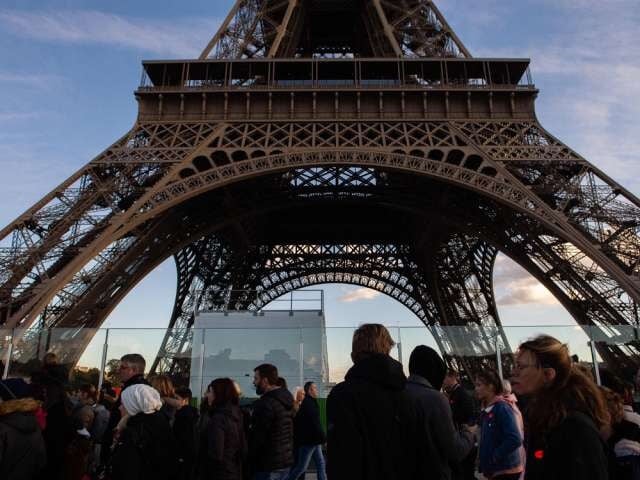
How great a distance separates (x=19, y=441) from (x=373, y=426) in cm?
247

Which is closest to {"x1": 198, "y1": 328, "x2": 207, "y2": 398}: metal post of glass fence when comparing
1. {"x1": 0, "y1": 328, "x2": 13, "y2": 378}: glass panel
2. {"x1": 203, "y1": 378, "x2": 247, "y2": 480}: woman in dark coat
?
{"x1": 0, "y1": 328, "x2": 13, "y2": 378}: glass panel

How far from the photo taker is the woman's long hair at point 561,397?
7.60ft

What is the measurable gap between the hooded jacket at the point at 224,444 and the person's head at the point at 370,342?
2374mm

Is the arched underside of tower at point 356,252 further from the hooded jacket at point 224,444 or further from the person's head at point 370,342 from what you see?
the person's head at point 370,342

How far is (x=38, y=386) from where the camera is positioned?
4410 mm

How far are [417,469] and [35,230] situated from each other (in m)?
17.1

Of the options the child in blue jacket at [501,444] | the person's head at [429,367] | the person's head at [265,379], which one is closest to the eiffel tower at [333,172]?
the person's head at [265,379]

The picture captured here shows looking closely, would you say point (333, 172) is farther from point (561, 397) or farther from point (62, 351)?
point (561, 397)

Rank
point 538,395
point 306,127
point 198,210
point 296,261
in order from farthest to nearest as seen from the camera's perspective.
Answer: point 296,261 < point 198,210 < point 306,127 < point 538,395

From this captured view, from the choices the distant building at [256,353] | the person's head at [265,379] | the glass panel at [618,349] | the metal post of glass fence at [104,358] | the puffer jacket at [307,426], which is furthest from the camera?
the metal post of glass fence at [104,358]

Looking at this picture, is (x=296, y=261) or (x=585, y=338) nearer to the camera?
(x=585, y=338)

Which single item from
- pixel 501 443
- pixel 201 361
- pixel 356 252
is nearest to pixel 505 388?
pixel 501 443

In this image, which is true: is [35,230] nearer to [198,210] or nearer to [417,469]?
[198,210]

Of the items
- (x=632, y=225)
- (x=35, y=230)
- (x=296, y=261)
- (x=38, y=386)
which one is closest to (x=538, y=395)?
(x=38, y=386)
